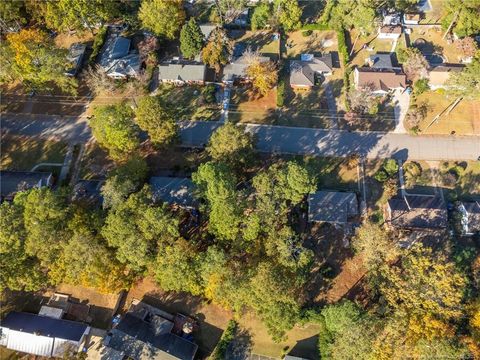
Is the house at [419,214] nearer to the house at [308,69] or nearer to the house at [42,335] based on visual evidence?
the house at [308,69]

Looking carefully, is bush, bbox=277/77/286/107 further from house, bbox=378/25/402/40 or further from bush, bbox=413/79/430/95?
bush, bbox=413/79/430/95

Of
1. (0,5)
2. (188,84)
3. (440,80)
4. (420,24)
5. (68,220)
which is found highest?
(420,24)

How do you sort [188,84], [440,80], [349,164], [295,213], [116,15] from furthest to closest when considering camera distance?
[116,15]
[188,84]
[440,80]
[349,164]
[295,213]

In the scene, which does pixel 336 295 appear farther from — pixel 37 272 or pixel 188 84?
pixel 188 84

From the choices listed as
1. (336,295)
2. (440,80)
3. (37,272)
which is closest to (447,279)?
(336,295)

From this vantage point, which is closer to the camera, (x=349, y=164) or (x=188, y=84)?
(x=349, y=164)

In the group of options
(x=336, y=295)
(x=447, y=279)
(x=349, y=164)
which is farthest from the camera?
(x=349, y=164)
